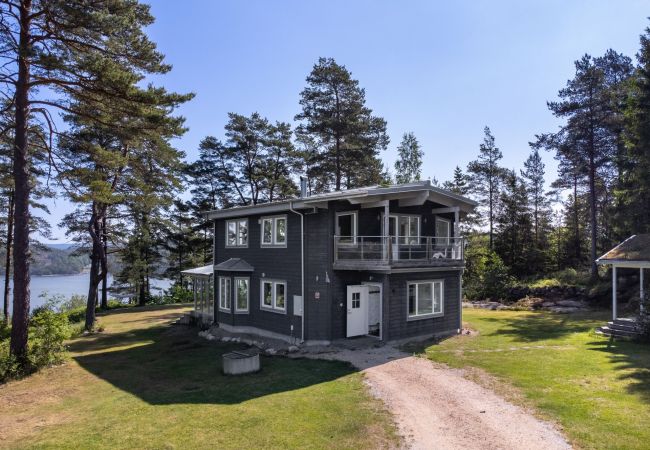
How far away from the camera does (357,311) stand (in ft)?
55.4

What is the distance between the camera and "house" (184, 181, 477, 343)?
16.0 m

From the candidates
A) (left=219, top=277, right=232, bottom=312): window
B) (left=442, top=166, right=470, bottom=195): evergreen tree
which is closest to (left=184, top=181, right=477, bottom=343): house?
(left=219, top=277, right=232, bottom=312): window

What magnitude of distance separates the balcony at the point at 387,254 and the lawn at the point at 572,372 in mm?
3320

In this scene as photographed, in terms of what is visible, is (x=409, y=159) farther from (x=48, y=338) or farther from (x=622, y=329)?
(x=48, y=338)

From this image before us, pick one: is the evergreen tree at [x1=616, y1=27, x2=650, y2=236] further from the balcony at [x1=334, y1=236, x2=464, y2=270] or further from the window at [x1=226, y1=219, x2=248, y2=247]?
the window at [x1=226, y1=219, x2=248, y2=247]

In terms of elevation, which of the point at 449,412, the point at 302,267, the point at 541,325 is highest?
the point at 302,267

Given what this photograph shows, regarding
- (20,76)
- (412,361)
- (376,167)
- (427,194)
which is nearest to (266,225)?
(427,194)

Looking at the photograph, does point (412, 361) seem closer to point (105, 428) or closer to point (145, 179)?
point (105, 428)

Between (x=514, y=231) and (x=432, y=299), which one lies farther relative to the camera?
(x=514, y=231)

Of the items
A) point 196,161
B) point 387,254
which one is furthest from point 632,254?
point 196,161

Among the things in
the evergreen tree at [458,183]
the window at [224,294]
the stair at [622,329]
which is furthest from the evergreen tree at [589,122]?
the window at [224,294]

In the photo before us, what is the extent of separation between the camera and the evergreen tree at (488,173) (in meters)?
39.6

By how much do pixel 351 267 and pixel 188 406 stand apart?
780cm

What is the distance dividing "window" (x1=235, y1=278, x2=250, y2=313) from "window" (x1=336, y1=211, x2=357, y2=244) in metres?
5.94
